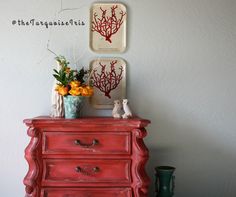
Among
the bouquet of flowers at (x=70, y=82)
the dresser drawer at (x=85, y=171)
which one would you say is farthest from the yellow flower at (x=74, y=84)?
the dresser drawer at (x=85, y=171)

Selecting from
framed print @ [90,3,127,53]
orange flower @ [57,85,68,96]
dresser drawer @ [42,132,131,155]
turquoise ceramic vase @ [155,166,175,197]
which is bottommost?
turquoise ceramic vase @ [155,166,175,197]

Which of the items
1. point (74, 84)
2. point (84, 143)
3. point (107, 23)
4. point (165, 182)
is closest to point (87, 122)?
point (84, 143)

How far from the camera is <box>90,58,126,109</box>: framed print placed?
2.33m

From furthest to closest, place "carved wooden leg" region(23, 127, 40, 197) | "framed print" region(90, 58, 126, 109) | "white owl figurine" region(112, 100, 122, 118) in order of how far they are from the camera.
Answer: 1. "framed print" region(90, 58, 126, 109)
2. "white owl figurine" region(112, 100, 122, 118)
3. "carved wooden leg" region(23, 127, 40, 197)

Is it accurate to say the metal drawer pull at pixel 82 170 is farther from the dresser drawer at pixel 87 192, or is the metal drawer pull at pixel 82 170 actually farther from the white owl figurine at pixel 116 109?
the white owl figurine at pixel 116 109

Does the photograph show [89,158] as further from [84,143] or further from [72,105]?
[72,105]

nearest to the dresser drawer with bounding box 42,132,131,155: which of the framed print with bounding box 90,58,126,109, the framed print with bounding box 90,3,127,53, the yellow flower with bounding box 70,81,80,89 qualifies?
the yellow flower with bounding box 70,81,80,89

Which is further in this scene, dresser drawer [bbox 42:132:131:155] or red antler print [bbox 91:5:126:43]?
red antler print [bbox 91:5:126:43]

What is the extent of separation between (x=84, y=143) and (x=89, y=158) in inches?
4.1

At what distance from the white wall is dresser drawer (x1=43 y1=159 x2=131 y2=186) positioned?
479 mm

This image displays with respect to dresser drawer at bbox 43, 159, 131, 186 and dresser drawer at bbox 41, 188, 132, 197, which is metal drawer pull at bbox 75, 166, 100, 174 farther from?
dresser drawer at bbox 41, 188, 132, 197

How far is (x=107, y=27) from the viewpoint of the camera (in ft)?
7.64

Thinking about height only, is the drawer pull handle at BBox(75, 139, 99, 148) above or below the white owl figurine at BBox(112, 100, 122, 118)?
below

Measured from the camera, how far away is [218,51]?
2.38 metres
